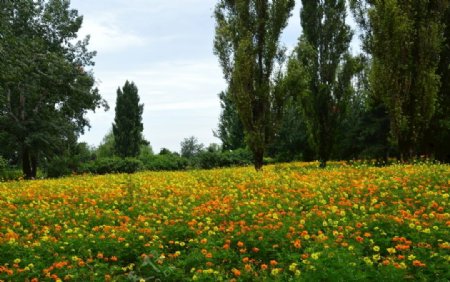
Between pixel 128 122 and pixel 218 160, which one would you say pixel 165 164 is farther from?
pixel 128 122

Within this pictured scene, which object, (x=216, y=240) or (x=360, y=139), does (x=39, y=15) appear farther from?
(x=216, y=240)

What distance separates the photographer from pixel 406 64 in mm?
18297

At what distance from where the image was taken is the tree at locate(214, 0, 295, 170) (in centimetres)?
1914

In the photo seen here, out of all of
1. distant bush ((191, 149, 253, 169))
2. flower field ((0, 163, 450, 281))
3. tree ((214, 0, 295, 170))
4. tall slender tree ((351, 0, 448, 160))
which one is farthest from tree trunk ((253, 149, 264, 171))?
distant bush ((191, 149, 253, 169))

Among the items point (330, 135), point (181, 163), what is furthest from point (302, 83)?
point (181, 163)

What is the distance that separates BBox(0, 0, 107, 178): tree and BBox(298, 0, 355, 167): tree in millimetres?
13449

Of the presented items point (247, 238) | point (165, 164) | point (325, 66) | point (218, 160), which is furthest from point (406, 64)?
point (165, 164)

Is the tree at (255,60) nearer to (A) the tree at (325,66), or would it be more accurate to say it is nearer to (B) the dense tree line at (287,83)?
(B) the dense tree line at (287,83)

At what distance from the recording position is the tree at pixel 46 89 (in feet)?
87.1

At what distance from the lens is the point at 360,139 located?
27734mm

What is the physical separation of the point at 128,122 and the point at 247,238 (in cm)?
5034

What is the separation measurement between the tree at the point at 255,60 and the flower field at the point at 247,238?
329 inches

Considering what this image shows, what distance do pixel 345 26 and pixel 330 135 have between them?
7502 mm

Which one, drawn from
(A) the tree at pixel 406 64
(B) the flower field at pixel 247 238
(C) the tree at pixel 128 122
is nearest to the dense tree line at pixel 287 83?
(A) the tree at pixel 406 64
